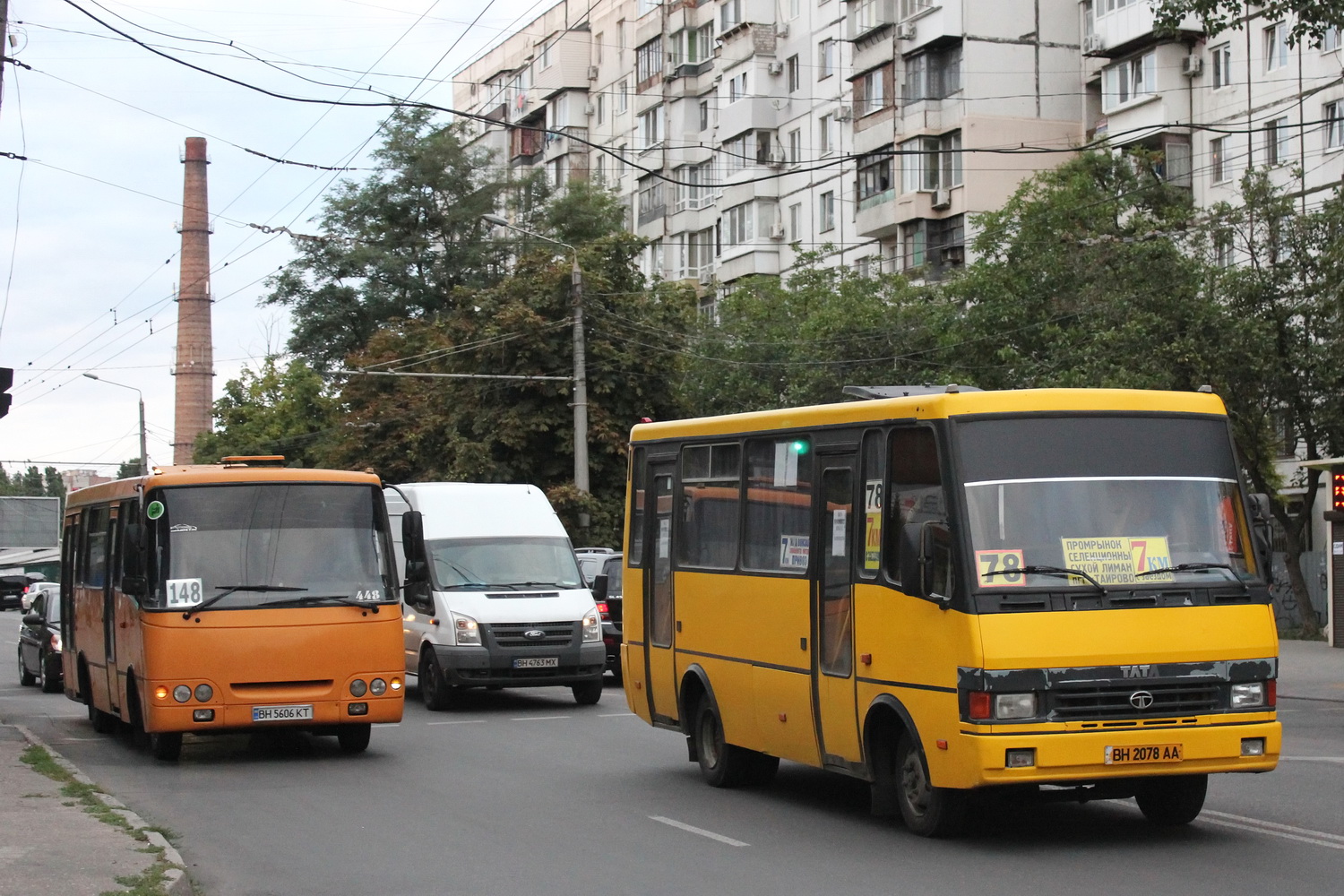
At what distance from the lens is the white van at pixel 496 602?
20969 millimetres

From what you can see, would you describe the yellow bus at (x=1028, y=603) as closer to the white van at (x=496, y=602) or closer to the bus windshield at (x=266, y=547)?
the bus windshield at (x=266, y=547)

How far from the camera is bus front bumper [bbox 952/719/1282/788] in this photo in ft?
31.0

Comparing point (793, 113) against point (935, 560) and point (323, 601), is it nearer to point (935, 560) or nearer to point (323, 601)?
point (323, 601)

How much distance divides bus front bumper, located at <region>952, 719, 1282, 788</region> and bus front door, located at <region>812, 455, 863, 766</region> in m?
1.47

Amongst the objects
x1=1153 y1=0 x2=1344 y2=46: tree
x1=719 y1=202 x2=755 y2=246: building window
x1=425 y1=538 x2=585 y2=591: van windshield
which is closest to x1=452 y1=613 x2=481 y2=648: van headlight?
x1=425 y1=538 x2=585 y2=591: van windshield

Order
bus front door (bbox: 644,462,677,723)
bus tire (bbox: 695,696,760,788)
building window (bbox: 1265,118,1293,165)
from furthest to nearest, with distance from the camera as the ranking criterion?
1. building window (bbox: 1265,118,1293,165)
2. bus front door (bbox: 644,462,677,723)
3. bus tire (bbox: 695,696,760,788)

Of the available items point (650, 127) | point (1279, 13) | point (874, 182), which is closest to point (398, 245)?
point (650, 127)

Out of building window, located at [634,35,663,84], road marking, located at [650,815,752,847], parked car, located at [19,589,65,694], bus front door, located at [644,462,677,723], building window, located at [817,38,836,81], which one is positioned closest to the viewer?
road marking, located at [650,815,752,847]

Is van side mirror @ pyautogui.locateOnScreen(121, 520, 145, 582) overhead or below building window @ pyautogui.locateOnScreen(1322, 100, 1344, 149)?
below

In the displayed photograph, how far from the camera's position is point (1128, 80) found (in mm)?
46906

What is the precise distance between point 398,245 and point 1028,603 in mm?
61404

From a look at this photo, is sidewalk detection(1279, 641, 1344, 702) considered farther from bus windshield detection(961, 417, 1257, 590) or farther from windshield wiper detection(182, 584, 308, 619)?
windshield wiper detection(182, 584, 308, 619)

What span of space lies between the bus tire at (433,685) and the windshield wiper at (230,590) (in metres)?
5.52

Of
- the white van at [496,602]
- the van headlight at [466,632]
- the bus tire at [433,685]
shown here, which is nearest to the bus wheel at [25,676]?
the white van at [496,602]
